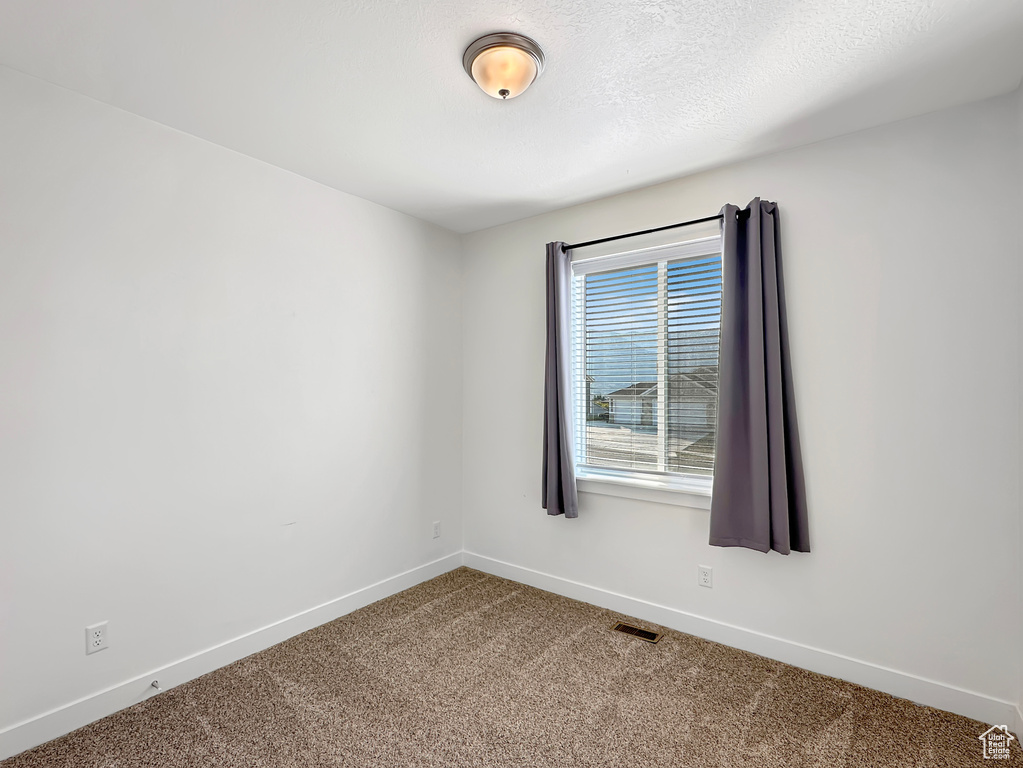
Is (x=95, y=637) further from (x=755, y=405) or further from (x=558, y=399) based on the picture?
(x=755, y=405)

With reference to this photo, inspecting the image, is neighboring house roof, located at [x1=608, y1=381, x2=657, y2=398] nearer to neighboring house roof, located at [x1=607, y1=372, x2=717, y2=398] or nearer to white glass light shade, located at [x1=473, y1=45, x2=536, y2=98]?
neighboring house roof, located at [x1=607, y1=372, x2=717, y2=398]

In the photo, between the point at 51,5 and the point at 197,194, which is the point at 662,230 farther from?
the point at 51,5

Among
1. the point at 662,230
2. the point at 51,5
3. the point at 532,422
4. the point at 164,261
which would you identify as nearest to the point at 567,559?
the point at 532,422

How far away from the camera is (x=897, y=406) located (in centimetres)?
225

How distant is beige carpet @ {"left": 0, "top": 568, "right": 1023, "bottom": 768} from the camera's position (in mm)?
1875

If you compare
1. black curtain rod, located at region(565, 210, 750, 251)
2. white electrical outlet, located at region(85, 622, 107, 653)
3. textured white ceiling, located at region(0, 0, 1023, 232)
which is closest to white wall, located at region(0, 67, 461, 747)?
white electrical outlet, located at region(85, 622, 107, 653)

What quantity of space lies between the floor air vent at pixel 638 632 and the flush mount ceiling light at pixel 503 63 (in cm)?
265

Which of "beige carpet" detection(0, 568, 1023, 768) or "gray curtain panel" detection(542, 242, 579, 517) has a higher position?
"gray curtain panel" detection(542, 242, 579, 517)

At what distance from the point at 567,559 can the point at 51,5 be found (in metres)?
3.37

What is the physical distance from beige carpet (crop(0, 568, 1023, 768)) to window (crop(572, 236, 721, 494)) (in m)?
0.95

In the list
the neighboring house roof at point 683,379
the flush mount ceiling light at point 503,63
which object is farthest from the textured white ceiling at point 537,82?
the neighboring house roof at point 683,379

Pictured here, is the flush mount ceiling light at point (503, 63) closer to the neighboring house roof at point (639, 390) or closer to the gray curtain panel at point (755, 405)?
the gray curtain panel at point (755, 405)

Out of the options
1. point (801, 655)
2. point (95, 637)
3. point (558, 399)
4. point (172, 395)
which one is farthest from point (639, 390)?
point (95, 637)

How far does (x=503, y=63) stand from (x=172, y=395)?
6.46 ft
